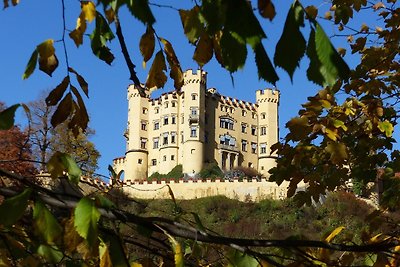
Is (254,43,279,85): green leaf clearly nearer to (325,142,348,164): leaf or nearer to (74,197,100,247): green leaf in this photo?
(74,197,100,247): green leaf

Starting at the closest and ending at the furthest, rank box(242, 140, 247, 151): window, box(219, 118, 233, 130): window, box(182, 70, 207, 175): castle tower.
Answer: box(182, 70, 207, 175): castle tower → box(219, 118, 233, 130): window → box(242, 140, 247, 151): window

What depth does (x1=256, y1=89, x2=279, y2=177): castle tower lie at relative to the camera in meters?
44.4

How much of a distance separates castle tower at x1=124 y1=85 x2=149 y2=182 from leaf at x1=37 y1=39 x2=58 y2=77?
40535 millimetres

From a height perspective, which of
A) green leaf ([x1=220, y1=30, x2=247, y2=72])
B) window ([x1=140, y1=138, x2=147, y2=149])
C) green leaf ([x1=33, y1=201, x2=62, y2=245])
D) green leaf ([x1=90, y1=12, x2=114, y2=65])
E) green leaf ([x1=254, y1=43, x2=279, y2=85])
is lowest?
green leaf ([x1=33, y1=201, x2=62, y2=245])

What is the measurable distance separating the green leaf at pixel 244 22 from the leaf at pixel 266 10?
1cm

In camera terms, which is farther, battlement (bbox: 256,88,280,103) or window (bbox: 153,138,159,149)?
battlement (bbox: 256,88,280,103)

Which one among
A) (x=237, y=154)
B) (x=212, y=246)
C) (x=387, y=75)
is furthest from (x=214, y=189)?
(x=212, y=246)

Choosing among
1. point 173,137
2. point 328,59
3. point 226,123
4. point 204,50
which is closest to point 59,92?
point 204,50

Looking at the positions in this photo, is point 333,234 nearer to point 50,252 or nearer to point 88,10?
point 50,252

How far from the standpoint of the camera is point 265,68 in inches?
Result: 32.1

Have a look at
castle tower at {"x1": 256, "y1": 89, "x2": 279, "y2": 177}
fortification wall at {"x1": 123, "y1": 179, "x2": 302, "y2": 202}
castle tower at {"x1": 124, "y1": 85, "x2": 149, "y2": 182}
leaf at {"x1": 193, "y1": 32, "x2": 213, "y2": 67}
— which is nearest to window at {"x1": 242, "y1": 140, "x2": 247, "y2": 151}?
castle tower at {"x1": 256, "y1": 89, "x2": 279, "y2": 177}

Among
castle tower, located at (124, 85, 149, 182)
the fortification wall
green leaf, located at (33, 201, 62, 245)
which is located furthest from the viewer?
castle tower, located at (124, 85, 149, 182)

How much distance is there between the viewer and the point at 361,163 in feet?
10.9

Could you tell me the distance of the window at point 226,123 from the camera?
142 ft
